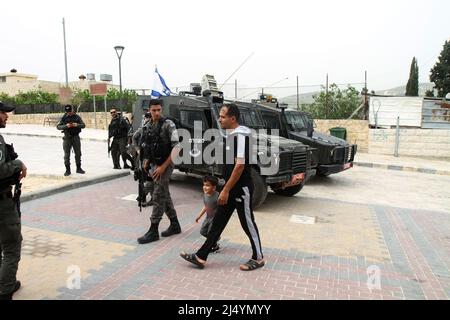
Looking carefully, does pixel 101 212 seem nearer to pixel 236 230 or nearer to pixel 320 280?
pixel 236 230

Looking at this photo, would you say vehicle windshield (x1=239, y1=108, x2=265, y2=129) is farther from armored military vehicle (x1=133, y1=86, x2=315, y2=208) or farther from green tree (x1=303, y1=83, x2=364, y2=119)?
green tree (x1=303, y1=83, x2=364, y2=119)

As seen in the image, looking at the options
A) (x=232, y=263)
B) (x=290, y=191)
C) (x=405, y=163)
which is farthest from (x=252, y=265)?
(x=405, y=163)

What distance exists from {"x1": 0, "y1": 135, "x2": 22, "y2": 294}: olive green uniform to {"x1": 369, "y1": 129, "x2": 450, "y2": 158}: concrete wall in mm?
15154

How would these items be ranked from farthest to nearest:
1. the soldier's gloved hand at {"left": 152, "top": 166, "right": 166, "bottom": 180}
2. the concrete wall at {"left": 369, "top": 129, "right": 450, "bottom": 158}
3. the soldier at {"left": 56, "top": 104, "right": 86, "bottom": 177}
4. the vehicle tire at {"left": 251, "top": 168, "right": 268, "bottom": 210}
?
the concrete wall at {"left": 369, "top": 129, "right": 450, "bottom": 158}, the soldier at {"left": 56, "top": 104, "right": 86, "bottom": 177}, the vehicle tire at {"left": 251, "top": 168, "right": 268, "bottom": 210}, the soldier's gloved hand at {"left": 152, "top": 166, "right": 166, "bottom": 180}

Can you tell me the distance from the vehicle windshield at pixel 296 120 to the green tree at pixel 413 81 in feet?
81.0

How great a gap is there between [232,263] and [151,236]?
1.19m

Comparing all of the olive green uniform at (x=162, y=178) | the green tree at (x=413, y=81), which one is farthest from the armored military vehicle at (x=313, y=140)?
the green tree at (x=413, y=81)

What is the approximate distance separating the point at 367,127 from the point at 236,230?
40.9ft

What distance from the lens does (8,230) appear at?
312 centimetres

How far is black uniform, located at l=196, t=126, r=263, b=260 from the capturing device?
3762mm

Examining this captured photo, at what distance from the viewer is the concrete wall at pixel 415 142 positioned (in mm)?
15203

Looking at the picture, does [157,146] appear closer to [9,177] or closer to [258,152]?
[9,177]

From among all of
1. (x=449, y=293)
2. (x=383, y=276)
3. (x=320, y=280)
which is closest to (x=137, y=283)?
(x=320, y=280)

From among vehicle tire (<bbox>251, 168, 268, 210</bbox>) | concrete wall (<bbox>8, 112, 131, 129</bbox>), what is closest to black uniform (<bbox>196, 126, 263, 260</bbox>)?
vehicle tire (<bbox>251, 168, 268, 210</bbox>)
